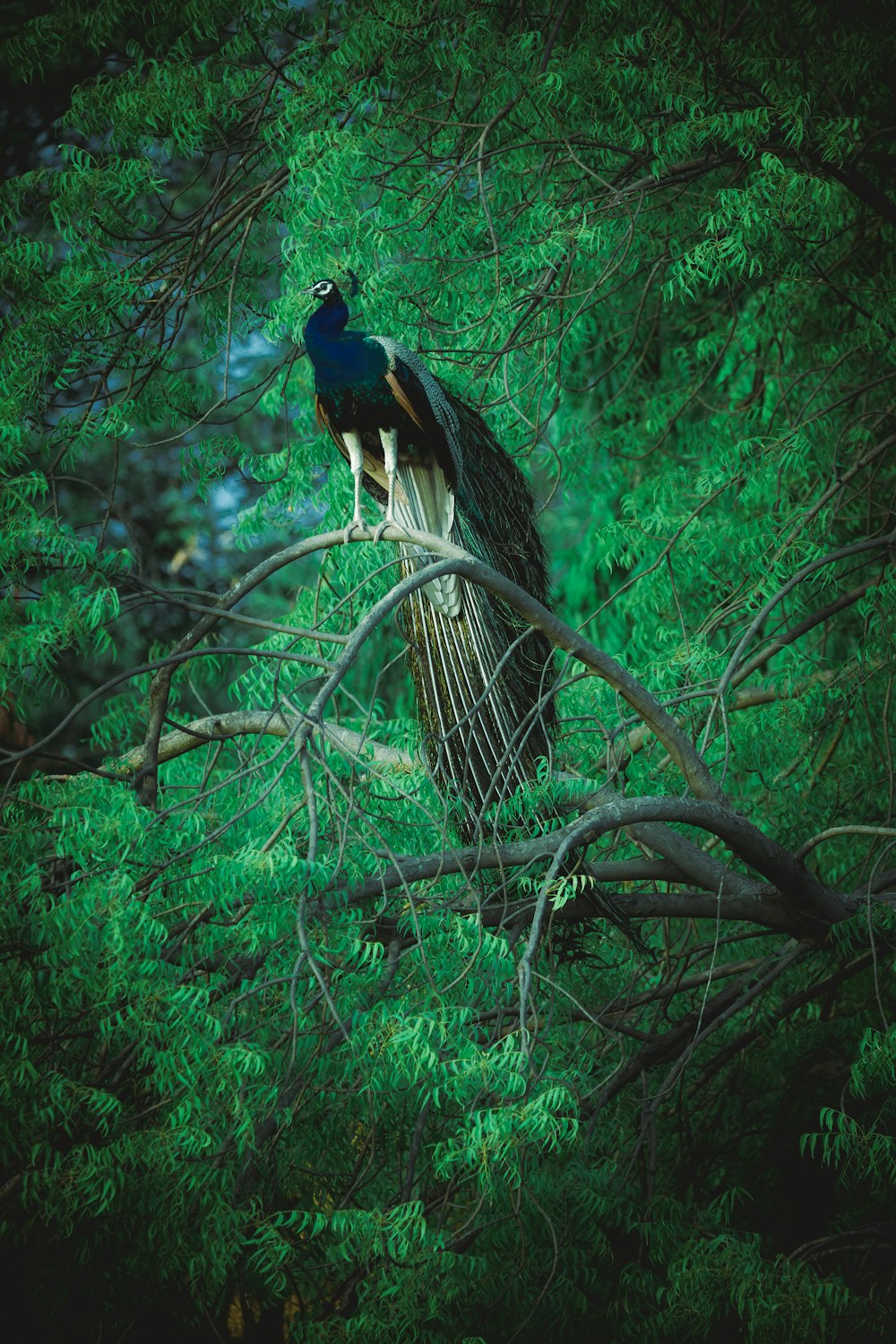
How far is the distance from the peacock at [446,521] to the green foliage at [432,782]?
18cm

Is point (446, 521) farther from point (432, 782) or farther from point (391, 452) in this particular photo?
point (432, 782)

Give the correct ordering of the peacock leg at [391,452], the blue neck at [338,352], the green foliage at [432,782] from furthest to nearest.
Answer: the peacock leg at [391,452] → the blue neck at [338,352] → the green foliage at [432,782]

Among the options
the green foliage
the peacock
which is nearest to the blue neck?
the peacock

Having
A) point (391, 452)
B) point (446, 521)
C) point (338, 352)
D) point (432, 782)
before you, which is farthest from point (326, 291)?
point (432, 782)

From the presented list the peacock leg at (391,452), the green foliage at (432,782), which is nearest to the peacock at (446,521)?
the peacock leg at (391,452)

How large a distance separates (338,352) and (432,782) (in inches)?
49.6

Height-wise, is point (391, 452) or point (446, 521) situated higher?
point (391, 452)

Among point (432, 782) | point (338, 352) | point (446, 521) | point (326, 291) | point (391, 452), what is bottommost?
point (432, 782)

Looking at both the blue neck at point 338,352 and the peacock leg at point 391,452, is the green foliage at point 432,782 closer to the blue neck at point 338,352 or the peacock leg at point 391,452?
the blue neck at point 338,352

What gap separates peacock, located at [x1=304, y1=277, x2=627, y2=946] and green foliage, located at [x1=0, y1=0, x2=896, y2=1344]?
0.60 ft

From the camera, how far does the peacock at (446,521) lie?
13.0 ft

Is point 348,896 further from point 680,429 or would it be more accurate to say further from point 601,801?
point 680,429

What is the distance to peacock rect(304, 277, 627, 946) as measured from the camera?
3965 mm

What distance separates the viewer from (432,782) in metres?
3.69
